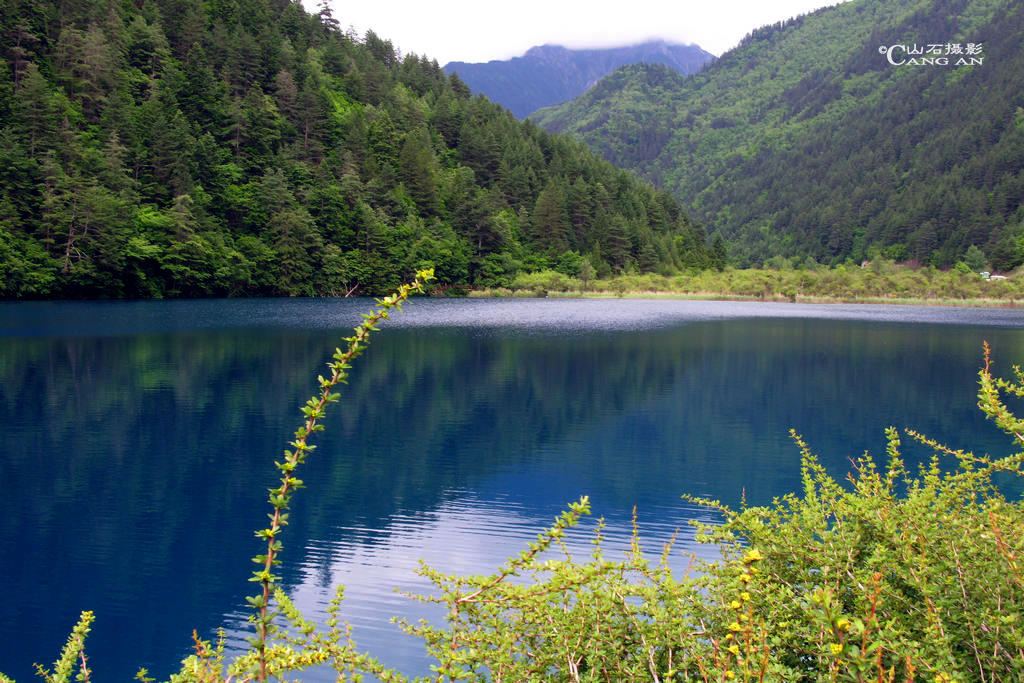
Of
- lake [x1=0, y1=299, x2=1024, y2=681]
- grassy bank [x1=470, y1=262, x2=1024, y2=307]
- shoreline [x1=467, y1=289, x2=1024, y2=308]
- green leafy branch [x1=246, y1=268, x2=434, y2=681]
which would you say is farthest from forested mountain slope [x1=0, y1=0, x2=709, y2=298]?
green leafy branch [x1=246, y1=268, x2=434, y2=681]

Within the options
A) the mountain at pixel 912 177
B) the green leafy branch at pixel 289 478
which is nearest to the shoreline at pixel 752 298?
the mountain at pixel 912 177

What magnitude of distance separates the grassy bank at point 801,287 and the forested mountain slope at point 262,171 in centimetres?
508

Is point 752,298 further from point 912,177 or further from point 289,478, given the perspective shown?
point 289,478

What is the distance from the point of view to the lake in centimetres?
860

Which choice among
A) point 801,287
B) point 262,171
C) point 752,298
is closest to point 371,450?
point 262,171

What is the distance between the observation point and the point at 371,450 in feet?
51.4

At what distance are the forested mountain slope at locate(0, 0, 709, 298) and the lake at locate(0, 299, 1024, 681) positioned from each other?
85.8 feet

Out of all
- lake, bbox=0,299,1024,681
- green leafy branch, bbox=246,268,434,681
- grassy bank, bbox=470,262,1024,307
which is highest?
grassy bank, bbox=470,262,1024,307

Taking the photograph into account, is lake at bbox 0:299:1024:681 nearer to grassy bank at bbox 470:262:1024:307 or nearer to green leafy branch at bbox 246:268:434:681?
green leafy branch at bbox 246:268:434:681

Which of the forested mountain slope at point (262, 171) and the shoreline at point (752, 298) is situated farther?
the shoreline at point (752, 298)

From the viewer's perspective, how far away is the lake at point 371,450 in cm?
860

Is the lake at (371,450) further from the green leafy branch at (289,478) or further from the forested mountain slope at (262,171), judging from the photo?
the forested mountain slope at (262,171)

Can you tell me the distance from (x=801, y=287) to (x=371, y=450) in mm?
86541

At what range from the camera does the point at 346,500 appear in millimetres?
12258
